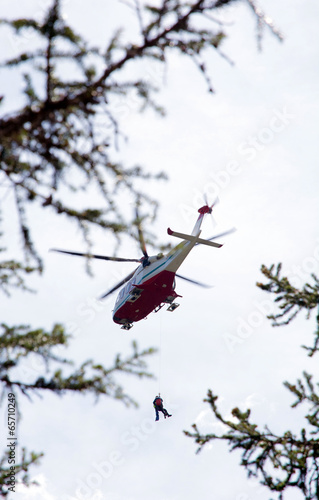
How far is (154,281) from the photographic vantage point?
19141mm

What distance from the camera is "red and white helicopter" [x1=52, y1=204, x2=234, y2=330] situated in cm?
1859

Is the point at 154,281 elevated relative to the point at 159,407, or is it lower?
elevated

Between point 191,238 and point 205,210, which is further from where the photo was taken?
point 205,210

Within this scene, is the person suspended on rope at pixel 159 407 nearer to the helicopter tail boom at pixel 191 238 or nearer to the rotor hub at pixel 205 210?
the helicopter tail boom at pixel 191 238

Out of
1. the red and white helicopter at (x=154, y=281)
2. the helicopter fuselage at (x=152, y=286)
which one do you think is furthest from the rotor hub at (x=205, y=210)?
the helicopter fuselage at (x=152, y=286)

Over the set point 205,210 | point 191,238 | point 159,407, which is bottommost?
point 159,407

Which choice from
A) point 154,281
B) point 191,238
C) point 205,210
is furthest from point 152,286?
point 205,210

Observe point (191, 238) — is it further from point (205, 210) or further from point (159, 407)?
point (159, 407)

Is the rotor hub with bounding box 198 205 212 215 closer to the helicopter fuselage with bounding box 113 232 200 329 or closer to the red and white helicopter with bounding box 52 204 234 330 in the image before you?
the red and white helicopter with bounding box 52 204 234 330

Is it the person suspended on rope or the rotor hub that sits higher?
the rotor hub

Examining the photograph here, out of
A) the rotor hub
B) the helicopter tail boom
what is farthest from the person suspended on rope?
the rotor hub

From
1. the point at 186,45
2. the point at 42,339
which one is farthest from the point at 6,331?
the point at 186,45

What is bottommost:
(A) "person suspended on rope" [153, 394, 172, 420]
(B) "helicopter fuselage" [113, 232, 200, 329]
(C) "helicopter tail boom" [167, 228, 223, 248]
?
(A) "person suspended on rope" [153, 394, 172, 420]

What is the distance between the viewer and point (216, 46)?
192 inches
